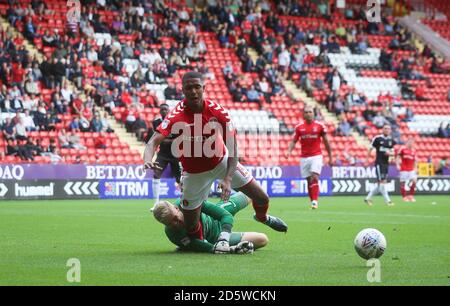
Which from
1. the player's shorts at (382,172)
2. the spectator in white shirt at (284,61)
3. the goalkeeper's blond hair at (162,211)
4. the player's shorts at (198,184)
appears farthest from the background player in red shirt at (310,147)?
the spectator in white shirt at (284,61)

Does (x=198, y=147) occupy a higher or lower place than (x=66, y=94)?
higher

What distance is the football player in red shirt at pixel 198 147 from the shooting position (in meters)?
11.5

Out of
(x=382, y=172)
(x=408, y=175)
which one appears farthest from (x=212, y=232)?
(x=408, y=175)

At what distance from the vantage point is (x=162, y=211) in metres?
11.4

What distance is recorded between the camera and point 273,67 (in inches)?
1626

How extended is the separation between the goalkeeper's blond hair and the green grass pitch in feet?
1.59

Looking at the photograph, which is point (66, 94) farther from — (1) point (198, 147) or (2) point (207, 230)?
(1) point (198, 147)

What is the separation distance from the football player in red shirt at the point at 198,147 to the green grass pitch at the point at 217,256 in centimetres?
66

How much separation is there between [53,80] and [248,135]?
7.34 metres

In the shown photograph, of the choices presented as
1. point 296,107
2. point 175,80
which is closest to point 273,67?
point 296,107

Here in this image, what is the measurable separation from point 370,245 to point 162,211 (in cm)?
254

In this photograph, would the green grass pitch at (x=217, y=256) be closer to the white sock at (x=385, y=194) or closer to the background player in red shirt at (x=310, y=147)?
the background player in red shirt at (x=310, y=147)

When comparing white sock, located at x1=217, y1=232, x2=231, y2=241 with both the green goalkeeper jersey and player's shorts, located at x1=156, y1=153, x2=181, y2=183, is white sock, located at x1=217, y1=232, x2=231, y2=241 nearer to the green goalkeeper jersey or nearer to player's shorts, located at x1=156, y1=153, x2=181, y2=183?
the green goalkeeper jersey
